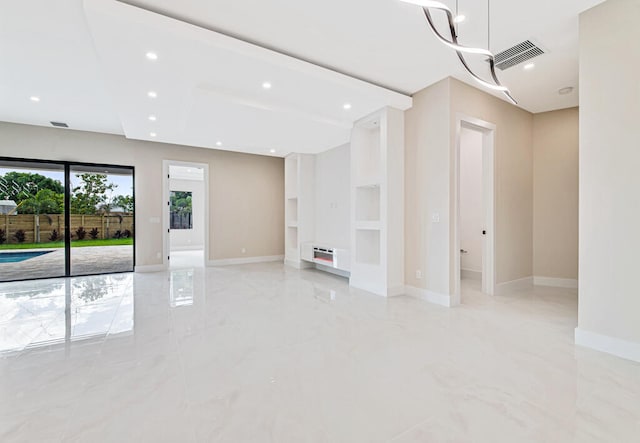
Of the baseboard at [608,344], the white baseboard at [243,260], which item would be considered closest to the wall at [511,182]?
the baseboard at [608,344]

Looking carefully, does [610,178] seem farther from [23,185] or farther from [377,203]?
[23,185]

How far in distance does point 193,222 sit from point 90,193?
18.5ft

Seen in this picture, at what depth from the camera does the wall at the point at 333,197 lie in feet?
19.0

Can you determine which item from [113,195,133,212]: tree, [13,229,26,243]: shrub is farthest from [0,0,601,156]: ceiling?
[13,229,26,243]: shrub

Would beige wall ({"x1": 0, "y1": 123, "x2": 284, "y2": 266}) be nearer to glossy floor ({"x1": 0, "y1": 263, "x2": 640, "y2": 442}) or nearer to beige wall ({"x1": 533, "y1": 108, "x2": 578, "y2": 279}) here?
glossy floor ({"x1": 0, "y1": 263, "x2": 640, "y2": 442})

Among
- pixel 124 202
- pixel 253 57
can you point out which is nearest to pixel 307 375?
pixel 253 57

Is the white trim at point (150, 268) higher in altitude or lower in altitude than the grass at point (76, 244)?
lower

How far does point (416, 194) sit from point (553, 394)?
282 centimetres

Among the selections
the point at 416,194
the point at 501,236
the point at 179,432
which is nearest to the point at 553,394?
the point at 179,432

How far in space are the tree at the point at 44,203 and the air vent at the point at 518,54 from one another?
8.22 m

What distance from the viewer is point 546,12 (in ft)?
8.48

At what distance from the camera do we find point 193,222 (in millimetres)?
11742

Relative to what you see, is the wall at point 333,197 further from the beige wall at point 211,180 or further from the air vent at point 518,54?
the air vent at point 518,54

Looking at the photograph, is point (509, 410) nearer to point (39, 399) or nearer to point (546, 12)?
point (39, 399)
